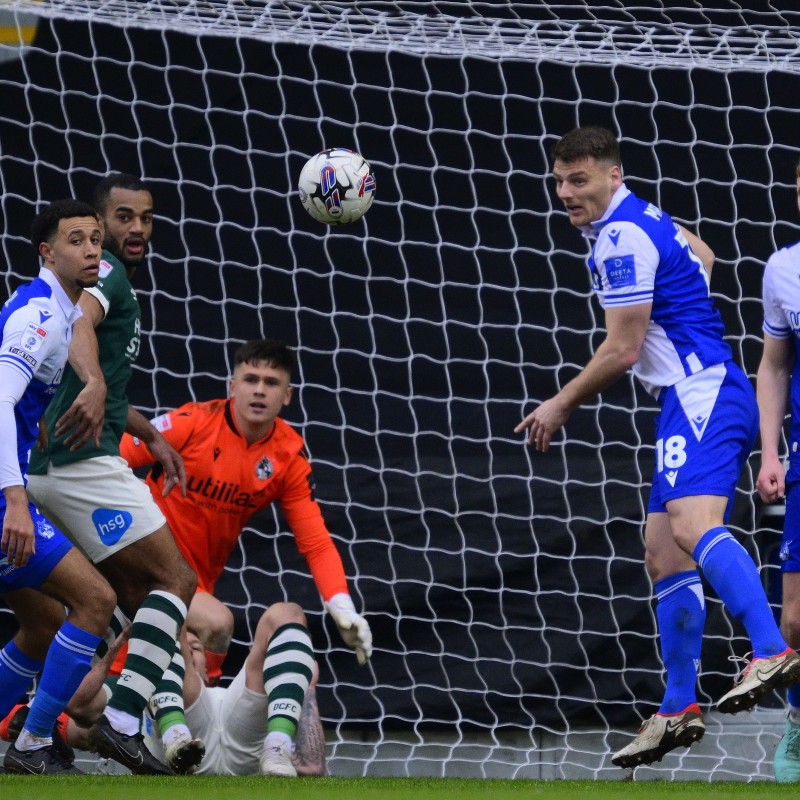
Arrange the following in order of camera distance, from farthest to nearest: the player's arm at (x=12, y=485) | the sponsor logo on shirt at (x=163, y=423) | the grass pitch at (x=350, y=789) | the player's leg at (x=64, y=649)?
1. the sponsor logo on shirt at (x=163, y=423)
2. the player's leg at (x=64, y=649)
3. the player's arm at (x=12, y=485)
4. the grass pitch at (x=350, y=789)

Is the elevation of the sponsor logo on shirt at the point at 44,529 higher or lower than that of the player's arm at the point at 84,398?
lower

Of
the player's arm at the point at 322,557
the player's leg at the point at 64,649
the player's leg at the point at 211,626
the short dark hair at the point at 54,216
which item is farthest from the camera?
the player's leg at the point at 211,626

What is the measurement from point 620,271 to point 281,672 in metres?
1.74

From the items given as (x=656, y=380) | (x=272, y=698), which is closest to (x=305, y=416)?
(x=272, y=698)

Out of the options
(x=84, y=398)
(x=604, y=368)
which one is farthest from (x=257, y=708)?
(x=604, y=368)

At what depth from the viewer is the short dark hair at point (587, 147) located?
421 cm

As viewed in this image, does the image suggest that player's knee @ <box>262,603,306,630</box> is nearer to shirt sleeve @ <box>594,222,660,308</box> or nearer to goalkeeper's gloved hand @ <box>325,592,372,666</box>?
goalkeeper's gloved hand @ <box>325,592,372,666</box>

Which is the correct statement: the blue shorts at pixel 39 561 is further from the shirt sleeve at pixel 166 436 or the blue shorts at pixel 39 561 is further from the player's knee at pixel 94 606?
the shirt sleeve at pixel 166 436

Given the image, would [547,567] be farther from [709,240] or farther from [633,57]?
[633,57]

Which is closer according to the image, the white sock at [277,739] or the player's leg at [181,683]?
the player's leg at [181,683]

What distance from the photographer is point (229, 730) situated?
193 inches

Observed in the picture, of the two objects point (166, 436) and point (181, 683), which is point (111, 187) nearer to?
point (166, 436)

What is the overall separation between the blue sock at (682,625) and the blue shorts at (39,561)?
1.75 m

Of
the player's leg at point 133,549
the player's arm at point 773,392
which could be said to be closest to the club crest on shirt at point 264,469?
the player's leg at point 133,549
